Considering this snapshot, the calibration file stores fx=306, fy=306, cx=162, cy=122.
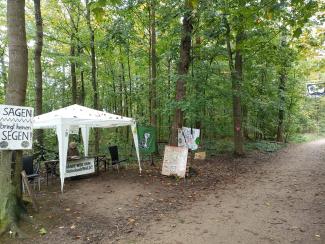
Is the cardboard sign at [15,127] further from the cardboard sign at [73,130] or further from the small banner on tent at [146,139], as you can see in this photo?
the cardboard sign at [73,130]

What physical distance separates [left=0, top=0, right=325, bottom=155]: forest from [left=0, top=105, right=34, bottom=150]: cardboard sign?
2.22m

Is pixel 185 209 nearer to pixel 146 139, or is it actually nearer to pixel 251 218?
pixel 251 218

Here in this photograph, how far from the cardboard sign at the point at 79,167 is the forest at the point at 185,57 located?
9.50ft

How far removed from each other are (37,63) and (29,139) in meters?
6.26

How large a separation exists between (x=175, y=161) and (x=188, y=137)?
1.25 meters

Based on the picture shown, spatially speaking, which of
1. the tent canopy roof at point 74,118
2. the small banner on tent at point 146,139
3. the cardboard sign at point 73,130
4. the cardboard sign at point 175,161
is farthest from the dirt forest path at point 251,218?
the cardboard sign at point 73,130

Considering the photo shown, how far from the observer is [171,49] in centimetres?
1306

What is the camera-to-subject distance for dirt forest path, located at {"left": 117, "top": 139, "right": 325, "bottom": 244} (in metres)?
4.84

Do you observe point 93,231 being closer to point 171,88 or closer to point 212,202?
point 212,202

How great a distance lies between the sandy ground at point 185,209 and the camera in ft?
16.2

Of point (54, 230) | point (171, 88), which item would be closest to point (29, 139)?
point (54, 230)

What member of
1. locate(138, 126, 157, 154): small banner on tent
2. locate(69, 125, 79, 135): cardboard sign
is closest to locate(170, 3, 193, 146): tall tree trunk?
locate(138, 126, 157, 154): small banner on tent

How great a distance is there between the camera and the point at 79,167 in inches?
368

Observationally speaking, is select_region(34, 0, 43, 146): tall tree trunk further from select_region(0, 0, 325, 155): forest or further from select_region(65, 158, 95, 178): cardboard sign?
select_region(65, 158, 95, 178): cardboard sign
